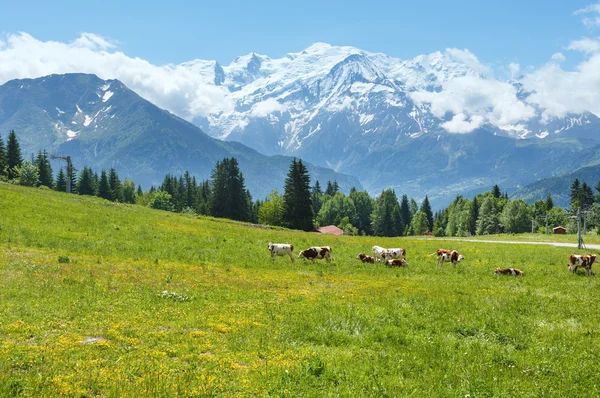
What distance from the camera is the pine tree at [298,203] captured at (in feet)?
314

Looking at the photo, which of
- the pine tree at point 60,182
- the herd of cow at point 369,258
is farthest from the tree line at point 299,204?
the herd of cow at point 369,258

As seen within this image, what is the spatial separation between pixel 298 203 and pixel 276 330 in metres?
82.4

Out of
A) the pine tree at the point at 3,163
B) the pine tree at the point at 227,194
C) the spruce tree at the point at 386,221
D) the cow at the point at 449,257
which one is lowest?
the cow at the point at 449,257

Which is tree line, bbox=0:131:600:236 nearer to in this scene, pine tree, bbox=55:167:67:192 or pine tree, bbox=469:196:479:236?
pine tree, bbox=469:196:479:236

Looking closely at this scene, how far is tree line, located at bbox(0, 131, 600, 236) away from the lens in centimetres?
10000

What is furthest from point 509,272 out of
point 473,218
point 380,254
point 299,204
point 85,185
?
point 473,218

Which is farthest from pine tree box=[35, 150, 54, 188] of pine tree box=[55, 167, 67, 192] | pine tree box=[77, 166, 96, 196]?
pine tree box=[77, 166, 96, 196]

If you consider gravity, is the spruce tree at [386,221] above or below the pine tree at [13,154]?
below

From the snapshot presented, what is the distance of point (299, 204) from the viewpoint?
314 feet

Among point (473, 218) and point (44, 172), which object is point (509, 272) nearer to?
point (44, 172)

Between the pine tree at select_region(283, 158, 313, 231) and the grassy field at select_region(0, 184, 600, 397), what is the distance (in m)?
68.4

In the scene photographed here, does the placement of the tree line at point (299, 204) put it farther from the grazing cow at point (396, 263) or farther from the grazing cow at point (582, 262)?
the grazing cow at point (396, 263)

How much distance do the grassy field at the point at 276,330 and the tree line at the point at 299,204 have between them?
66025 mm

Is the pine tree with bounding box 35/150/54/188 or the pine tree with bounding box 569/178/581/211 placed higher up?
the pine tree with bounding box 35/150/54/188
